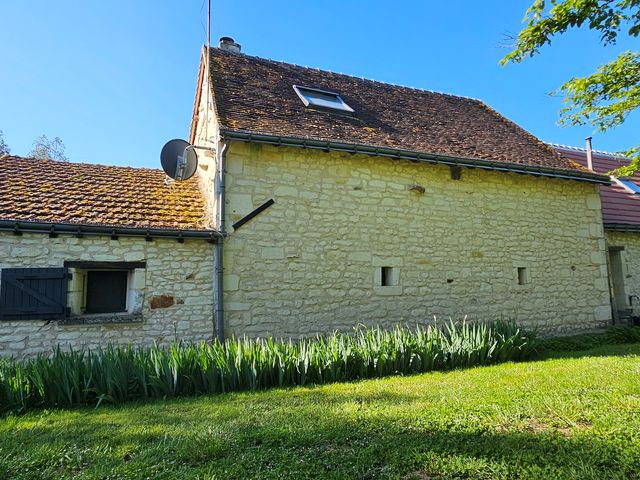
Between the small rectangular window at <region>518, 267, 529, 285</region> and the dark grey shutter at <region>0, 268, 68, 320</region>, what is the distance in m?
8.51

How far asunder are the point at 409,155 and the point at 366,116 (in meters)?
1.88

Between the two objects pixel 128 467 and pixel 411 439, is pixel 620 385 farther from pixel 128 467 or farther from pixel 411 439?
pixel 128 467

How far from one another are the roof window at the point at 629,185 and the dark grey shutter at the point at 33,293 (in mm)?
14533

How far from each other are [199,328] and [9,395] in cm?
264

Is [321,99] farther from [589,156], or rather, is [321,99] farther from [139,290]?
[589,156]

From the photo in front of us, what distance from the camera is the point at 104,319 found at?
603 cm

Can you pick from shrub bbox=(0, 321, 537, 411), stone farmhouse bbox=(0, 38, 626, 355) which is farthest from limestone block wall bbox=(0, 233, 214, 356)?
shrub bbox=(0, 321, 537, 411)

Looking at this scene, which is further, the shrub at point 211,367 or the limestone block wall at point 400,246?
the limestone block wall at point 400,246

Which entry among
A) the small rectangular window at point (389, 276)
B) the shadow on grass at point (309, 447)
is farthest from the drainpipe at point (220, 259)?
the small rectangular window at point (389, 276)

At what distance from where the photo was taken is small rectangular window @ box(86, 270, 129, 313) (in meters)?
6.39

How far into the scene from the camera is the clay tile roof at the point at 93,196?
6223mm

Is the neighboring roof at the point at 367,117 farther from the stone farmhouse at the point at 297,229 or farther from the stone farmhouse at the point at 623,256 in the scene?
the stone farmhouse at the point at 623,256

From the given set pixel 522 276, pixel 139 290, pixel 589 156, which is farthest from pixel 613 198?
pixel 139 290

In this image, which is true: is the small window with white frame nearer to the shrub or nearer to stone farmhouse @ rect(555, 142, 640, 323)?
the shrub
